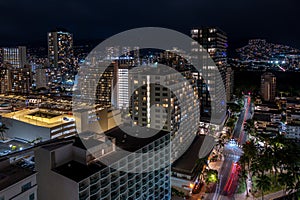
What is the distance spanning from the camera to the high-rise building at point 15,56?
1954 inches

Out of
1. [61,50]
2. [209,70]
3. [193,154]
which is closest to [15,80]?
[61,50]

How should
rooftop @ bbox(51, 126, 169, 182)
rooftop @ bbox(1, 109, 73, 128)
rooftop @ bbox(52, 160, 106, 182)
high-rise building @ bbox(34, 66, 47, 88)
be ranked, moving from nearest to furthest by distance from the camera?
rooftop @ bbox(52, 160, 106, 182) < rooftop @ bbox(51, 126, 169, 182) < rooftop @ bbox(1, 109, 73, 128) < high-rise building @ bbox(34, 66, 47, 88)

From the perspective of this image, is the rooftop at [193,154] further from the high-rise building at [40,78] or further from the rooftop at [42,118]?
the high-rise building at [40,78]

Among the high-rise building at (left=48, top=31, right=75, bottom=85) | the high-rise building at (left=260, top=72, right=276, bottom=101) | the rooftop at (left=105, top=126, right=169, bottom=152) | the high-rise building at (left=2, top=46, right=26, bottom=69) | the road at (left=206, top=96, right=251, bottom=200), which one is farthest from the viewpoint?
the high-rise building at (left=48, top=31, right=75, bottom=85)

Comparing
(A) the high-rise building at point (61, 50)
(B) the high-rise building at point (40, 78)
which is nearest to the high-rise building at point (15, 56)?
(A) the high-rise building at point (61, 50)

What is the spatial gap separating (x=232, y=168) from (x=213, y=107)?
Result: 9.57 m

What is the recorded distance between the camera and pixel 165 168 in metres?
8.72

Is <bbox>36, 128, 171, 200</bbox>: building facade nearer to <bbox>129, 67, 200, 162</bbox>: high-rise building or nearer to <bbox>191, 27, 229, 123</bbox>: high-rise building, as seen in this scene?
<bbox>129, 67, 200, 162</bbox>: high-rise building

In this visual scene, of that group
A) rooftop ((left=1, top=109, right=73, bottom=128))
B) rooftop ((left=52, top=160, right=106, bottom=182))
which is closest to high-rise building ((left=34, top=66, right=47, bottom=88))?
rooftop ((left=1, top=109, right=73, bottom=128))

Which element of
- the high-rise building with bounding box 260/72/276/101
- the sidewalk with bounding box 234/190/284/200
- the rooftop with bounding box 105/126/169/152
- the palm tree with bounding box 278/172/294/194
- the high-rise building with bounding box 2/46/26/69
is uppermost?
the high-rise building with bounding box 2/46/26/69

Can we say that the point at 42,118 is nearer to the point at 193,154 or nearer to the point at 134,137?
the point at 193,154

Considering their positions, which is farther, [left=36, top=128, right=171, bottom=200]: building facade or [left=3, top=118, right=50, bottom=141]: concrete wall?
[left=3, top=118, right=50, bottom=141]: concrete wall

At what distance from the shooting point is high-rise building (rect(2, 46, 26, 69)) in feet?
163

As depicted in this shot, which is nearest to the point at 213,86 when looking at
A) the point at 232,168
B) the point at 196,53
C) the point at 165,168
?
the point at 196,53
